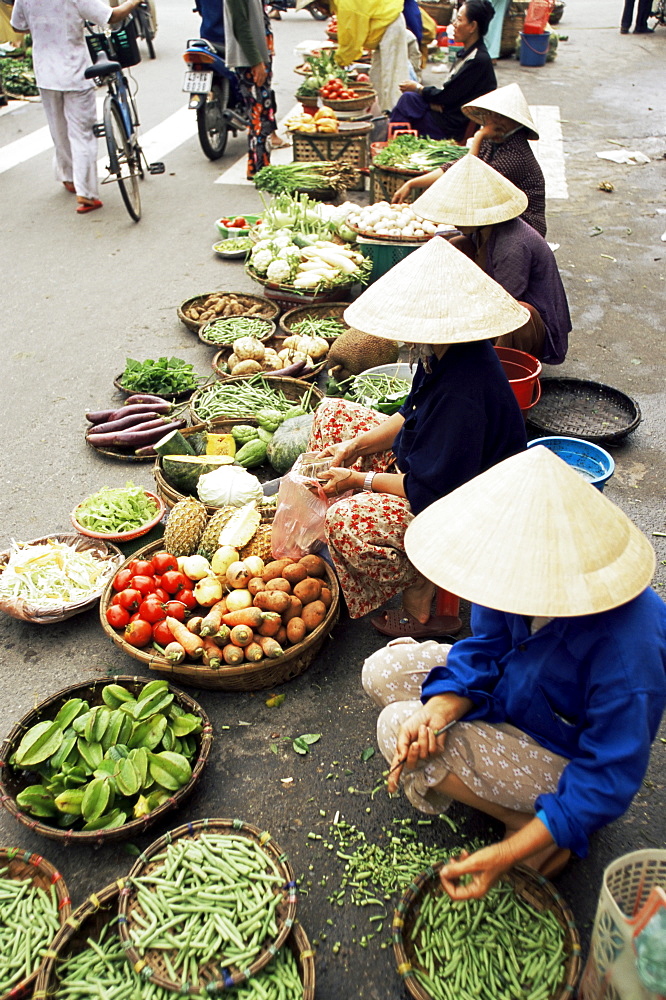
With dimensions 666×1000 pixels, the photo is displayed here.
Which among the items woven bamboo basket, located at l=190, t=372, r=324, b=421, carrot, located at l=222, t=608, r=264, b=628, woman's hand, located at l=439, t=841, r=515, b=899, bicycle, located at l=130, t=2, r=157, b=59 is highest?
bicycle, located at l=130, t=2, r=157, b=59

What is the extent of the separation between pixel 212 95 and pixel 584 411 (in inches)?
255

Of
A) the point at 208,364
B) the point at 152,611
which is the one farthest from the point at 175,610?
the point at 208,364

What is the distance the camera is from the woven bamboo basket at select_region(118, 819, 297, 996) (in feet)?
6.11

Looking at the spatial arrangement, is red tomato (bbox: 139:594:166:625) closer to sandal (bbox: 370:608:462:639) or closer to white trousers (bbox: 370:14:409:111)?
sandal (bbox: 370:608:462:639)

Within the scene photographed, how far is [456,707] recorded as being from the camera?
80.4 inches

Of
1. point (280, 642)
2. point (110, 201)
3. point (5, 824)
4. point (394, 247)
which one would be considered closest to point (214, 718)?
point (280, 642)

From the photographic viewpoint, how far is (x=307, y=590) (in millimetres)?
3018

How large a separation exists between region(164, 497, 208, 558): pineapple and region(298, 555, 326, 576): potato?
494 mm

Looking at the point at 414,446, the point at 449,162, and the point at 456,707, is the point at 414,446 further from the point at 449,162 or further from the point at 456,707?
the point at 449,162

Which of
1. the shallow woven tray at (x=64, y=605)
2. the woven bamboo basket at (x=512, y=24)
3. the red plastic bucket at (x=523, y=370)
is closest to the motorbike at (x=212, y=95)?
the red plastic bucket at (x=523, y=370)

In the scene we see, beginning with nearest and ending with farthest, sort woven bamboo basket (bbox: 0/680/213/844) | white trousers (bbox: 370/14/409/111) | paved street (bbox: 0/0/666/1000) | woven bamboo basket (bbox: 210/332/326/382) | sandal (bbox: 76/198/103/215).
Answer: woven bamboo basket (bbox: 0/680/213/844) → paved street (bbox: 0/0/666/1000) → woven bamboo basket (bbox: 210/332/326/382) → sandal (bbox: 76/198/103/215) → white trousers (bbox: 370/14/409/111)

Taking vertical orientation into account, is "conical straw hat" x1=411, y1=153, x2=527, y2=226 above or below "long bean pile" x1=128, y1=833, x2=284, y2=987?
above

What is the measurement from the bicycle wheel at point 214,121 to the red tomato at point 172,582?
23.4ft

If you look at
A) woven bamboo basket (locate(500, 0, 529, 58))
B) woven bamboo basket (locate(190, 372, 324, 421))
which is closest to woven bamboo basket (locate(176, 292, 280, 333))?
woven bamboo basket (locate(190, 372, 324, 421))
